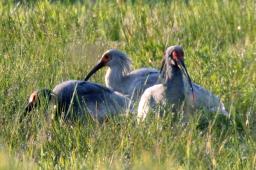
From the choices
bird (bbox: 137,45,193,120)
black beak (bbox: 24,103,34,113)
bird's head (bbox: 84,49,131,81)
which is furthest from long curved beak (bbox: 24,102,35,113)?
bird's head (bbox: 84,49,131,81)

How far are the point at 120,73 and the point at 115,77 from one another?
0.27 feet

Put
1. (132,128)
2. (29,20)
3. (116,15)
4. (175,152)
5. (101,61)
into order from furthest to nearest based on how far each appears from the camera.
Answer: (116,15) → (29,20) → (101,61) → (132,128) → (175,152)

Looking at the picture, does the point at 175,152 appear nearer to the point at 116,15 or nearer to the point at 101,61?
the point at 101,61

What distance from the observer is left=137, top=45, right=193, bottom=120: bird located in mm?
7656

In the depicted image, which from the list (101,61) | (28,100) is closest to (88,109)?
(28,100)

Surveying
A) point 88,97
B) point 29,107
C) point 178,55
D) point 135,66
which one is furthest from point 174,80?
point 135,66

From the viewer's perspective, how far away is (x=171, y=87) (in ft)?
25.8

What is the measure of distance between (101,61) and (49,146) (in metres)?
2.84

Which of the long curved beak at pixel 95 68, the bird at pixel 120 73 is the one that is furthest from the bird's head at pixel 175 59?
the long curved beak at pixel 95 68

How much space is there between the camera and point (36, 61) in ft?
28.4

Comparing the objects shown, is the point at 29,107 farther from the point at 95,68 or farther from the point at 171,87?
the point at 95,68

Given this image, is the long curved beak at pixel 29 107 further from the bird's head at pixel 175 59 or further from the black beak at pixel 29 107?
the bird's head at pixel 175 59

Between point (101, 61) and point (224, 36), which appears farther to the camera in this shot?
point (224, 36)

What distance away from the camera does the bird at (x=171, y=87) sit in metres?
7.66
